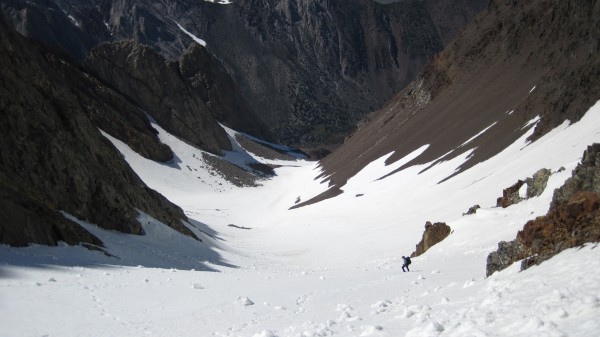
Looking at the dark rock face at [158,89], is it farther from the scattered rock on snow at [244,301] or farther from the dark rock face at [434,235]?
the scattered rock on snow at [244,301]

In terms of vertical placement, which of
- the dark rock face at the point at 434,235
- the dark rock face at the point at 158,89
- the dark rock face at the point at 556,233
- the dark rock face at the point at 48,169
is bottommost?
the dark rock face at the point at 556,233

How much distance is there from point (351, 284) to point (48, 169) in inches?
571

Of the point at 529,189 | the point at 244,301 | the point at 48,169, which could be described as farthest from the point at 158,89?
the point at 244,301

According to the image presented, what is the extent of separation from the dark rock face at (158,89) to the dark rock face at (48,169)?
80.1 meters

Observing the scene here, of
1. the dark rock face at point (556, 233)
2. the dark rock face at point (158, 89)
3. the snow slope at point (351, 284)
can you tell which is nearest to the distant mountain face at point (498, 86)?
the snow slope at point (351, 284)

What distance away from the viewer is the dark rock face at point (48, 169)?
1648cm

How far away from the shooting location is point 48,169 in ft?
74.6

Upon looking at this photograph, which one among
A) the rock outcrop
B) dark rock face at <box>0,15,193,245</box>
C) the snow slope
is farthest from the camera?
the rock outcrop

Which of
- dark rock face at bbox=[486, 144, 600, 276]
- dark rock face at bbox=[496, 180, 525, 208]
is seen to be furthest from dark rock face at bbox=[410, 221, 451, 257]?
dark rock face at bbox=[486, 144, 600, 276]

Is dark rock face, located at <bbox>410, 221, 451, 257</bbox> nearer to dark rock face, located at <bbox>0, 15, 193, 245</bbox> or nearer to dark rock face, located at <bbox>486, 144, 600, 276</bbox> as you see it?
dark rock face, located at <bbox>486, 144, 600, 276</bbox>

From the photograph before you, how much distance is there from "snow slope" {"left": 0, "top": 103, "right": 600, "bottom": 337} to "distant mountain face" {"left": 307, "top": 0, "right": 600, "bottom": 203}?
423cm

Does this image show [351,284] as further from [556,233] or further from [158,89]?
[158,89]

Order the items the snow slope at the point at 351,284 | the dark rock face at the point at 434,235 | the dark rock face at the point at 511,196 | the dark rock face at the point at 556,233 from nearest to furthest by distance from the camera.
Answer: the snow slope at the point at 351,284, the dark rock face at the point at 556,233, the dark rock face at the point at 511,196, the dark rock face at the point at 434,235

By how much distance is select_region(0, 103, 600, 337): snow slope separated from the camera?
25.2ft
